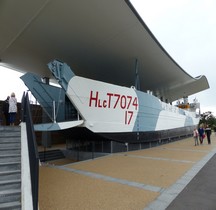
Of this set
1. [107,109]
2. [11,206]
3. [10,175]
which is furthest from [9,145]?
[107,109]

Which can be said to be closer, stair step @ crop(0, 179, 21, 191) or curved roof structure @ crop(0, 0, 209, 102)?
stair step @ crop(0, 179, 21, 191)

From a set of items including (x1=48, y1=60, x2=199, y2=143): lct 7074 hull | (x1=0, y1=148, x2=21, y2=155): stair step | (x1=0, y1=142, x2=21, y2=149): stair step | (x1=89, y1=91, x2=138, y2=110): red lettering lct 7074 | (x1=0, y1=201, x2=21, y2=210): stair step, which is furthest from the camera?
(x1=89, y1=91, x2=138, y2=110): red lettering lct 7074

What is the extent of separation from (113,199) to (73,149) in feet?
32.3

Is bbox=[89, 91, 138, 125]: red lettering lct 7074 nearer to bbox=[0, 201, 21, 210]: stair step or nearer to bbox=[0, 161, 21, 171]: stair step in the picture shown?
bbox=[0, 161, 21, 171]: stair step

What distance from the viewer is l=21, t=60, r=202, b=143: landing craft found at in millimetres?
9774

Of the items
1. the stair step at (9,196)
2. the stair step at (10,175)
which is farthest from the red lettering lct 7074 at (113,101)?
the stair step at (9,196)

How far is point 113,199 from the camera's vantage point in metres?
4.58

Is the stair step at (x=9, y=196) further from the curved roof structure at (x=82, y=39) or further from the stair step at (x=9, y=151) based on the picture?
the curved roof structure at (x=82, y=39)

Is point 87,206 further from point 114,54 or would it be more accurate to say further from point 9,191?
point 114,54

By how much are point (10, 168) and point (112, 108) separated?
7383mm

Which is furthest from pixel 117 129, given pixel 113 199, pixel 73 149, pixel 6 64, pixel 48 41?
pixel 6 64

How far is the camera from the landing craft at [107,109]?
9774 mm

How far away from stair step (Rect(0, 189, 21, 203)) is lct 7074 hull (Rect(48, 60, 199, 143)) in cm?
592

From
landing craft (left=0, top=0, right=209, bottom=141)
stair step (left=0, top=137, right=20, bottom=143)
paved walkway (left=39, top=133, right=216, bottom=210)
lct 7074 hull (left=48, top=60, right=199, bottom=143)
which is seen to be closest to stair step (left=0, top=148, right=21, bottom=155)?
stair step (left=0, top=137, right=20, bottom=143)
